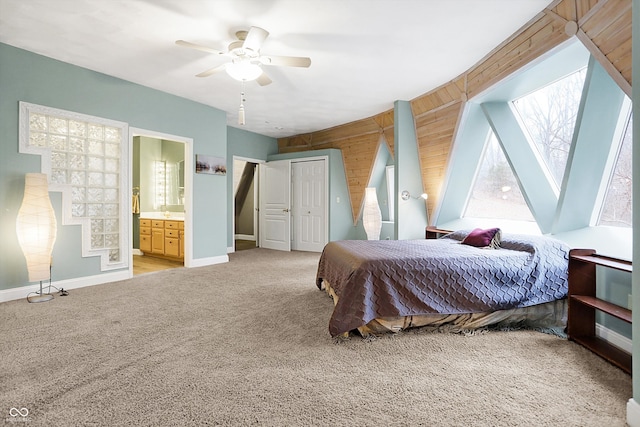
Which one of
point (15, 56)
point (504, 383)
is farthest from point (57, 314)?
point (504, 383)

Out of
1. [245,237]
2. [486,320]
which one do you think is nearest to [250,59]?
[486,320]

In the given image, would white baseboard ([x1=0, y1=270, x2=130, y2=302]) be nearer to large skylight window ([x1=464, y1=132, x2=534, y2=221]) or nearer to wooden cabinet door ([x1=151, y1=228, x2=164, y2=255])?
wooden cabinet door ([x1=151, y1=228, x2=164, y2=255])

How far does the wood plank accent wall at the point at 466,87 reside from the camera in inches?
82.4

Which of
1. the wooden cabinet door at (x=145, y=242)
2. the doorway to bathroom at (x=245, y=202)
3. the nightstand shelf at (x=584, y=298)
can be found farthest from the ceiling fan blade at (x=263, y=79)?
the doorway to bathroom at (x=245, y=202)

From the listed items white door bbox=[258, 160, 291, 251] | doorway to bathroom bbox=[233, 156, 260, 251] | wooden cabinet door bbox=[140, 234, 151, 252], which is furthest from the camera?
doorway to bathroom bbox=[233, 156, 260, 251]

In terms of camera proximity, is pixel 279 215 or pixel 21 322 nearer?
pixel 21 322

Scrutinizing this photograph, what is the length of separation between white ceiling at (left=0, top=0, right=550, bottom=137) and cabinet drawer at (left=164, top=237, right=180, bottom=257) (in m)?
2.53

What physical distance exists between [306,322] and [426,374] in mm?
1117

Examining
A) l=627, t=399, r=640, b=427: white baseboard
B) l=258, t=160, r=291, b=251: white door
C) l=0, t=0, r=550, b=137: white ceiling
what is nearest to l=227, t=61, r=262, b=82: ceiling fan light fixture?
l=0, t=0, r=550, b=137: white ceiling

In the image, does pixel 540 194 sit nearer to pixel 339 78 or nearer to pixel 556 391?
pixel 556 391

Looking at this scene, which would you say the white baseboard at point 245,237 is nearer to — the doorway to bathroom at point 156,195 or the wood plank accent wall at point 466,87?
the doorway to bathroom at point 156,195

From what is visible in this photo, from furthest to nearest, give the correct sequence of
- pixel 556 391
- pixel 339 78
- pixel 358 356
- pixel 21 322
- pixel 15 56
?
pixel 339 78, pixel 15 56, pixel 21 322, pixel 358 356, pixel 556 391

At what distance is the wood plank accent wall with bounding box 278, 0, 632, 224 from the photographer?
2094mm

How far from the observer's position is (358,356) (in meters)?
2.11
